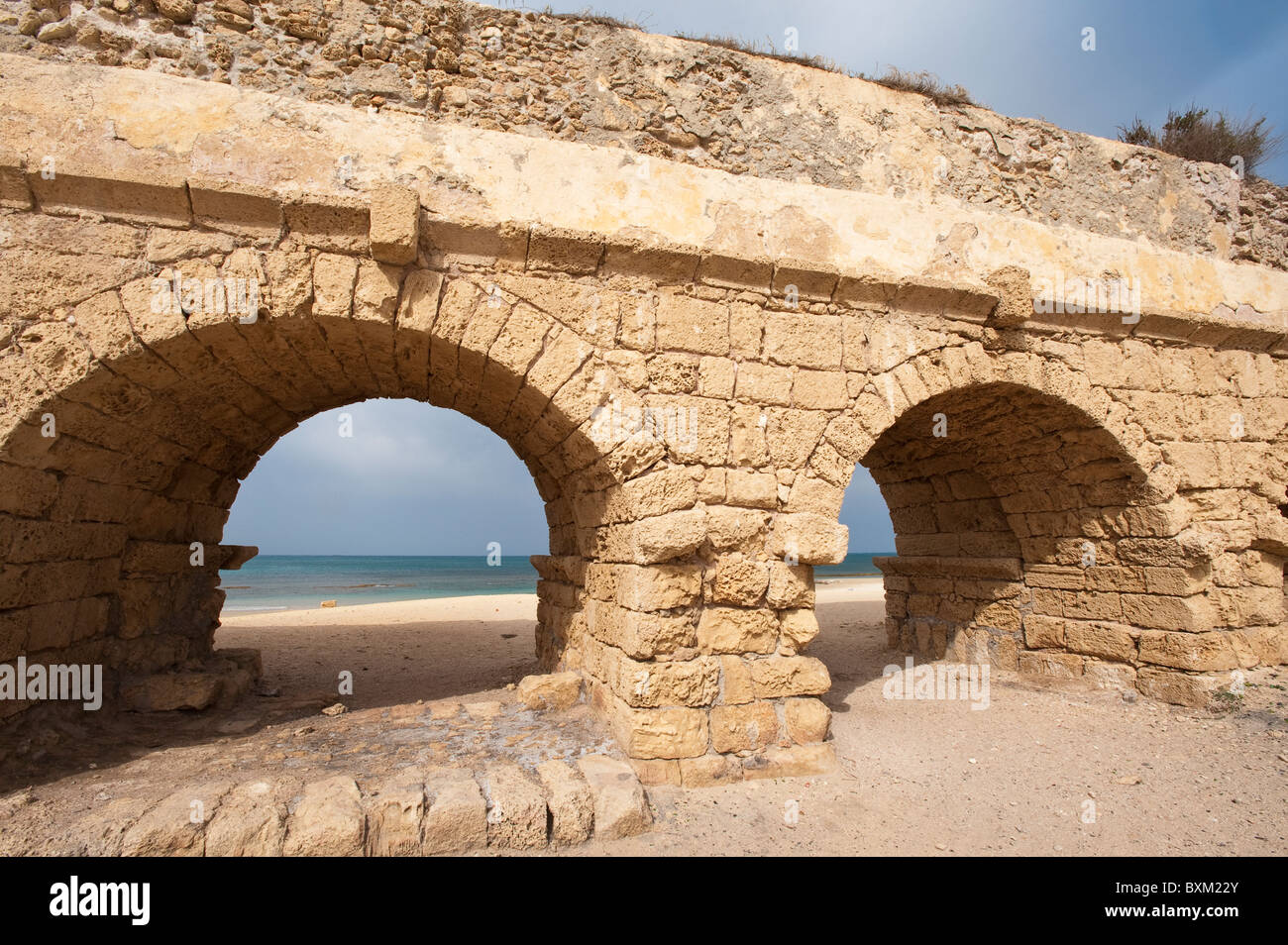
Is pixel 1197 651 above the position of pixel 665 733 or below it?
above

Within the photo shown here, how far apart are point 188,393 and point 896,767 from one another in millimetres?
4611

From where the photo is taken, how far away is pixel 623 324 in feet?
12.7

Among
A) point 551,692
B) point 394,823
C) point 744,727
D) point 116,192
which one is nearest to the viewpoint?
point 394,823

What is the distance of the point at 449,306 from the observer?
3.63 meters

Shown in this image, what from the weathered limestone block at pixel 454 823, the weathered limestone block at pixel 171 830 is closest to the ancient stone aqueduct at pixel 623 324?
the weathered limestone block at pixel 454 823

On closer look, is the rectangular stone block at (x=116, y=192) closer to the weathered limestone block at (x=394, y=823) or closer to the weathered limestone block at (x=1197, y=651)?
the weathered limestone block at (x=394, y=823)

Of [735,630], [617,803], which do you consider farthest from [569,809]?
[735,630]

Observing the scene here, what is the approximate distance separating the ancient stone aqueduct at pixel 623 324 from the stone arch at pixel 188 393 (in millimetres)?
21

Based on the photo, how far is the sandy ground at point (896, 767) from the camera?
A: 3182 millimetres

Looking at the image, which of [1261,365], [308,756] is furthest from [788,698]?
[1261,365]

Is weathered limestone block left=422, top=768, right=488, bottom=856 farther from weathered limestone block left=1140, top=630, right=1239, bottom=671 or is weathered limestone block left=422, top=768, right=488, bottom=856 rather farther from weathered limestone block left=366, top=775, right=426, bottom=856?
weathered limestone block left=1140, top=630, right=1239, bottom=671

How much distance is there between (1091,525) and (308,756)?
577 centimetres

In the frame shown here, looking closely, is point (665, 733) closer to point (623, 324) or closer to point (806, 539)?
point (806, 539)

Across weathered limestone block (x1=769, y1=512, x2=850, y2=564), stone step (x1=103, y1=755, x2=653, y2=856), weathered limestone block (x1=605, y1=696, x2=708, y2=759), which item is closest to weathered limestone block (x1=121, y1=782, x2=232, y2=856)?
stone step (x1=103, y1=755, x2=653, y2=856)
